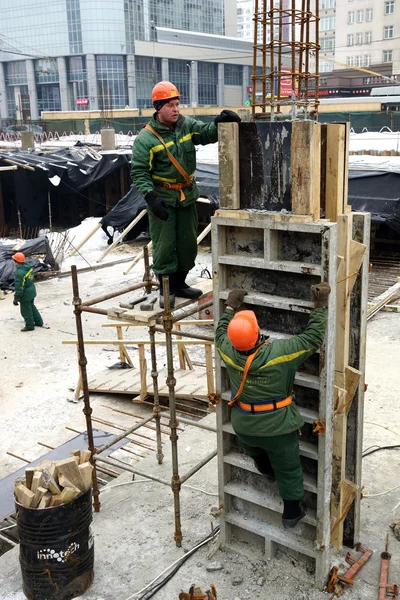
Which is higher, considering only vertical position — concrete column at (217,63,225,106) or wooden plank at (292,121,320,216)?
concrete column at (217,63,225,106)

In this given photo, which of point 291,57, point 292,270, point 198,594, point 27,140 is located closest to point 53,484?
point 198,594

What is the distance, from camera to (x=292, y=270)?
402 cm

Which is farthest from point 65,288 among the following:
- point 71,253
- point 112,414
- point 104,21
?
point 104,21

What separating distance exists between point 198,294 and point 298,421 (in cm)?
176

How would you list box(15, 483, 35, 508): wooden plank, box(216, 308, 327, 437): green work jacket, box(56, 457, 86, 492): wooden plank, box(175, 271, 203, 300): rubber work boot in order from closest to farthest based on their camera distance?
box(216, 308, 327, 437): green work jacket < box(15, 483, 35, 508): wooden plank < box(56, 457, 86, 492): wooden plank < box(175, 271, 203, 300): rubber work boot

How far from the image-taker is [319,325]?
387 centimetres

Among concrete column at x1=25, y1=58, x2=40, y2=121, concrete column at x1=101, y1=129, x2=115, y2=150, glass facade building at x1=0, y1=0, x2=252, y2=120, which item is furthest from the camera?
concrete column at x1=25, y1=58, x2=40, y2=121

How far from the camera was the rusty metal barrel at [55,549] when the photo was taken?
14.8ft

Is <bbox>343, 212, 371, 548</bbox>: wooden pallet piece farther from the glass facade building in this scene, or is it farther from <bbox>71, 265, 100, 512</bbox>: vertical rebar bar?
the glass facade building

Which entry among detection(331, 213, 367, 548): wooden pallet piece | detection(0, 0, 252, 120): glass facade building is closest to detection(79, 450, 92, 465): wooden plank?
detection(331, 213, 367, 548): wooden pallet piece

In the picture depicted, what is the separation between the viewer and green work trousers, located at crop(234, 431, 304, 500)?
162 inches

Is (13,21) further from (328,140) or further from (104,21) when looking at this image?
(328,140)

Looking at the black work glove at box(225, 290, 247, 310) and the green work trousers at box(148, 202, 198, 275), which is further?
the green work trousers at box(148, 202, 198, 275)

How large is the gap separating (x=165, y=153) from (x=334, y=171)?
1.50 meters
